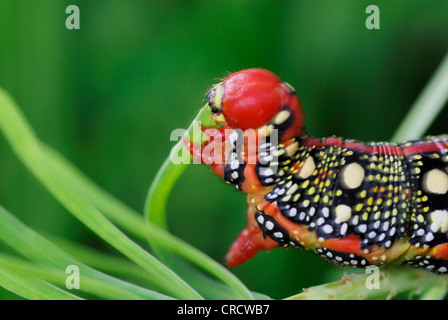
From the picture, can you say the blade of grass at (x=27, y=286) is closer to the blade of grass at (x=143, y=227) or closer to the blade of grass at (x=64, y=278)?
the blade of grass at (x=64, y=278)

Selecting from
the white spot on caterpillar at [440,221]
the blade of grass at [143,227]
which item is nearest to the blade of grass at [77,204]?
the blade of grass at [143,227]

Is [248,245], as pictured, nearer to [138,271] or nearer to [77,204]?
[138,271]

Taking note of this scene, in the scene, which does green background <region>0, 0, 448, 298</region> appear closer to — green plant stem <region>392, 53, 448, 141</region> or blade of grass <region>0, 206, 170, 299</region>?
green plant stem <region>392, 53, 448, 141</region>

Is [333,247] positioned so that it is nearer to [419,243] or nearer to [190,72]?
[419,243]

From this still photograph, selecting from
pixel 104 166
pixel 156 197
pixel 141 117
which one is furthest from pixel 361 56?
pixel 156 197

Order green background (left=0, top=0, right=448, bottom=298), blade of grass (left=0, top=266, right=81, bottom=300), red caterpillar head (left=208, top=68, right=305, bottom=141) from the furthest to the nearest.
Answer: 1. green background (left=0, top=0, right=448, bottom=298)
2. red caterpillar head (left=208, top=68, right=305, bottom=141)
3. blade of grass (left=0, top=266, right=81, bottom=300)

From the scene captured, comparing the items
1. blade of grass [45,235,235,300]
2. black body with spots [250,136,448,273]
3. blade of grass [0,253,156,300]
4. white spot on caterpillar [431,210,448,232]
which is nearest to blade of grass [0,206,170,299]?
blade of grass [0,253,156,300]

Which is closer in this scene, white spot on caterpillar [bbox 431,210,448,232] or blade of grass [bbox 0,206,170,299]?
blade of grass [bbox 0,206,170,299]
